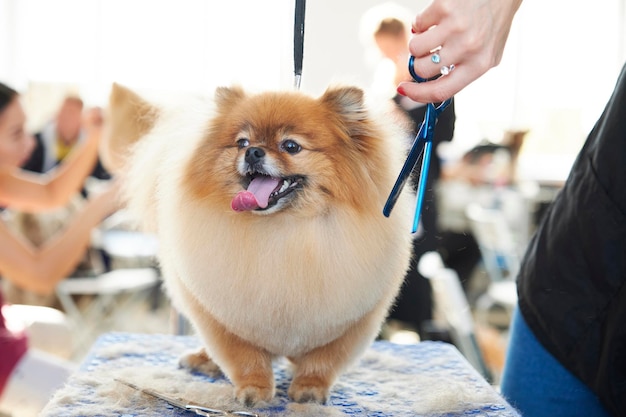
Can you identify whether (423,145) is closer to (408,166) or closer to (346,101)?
(408,166)

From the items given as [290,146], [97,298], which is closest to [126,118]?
[290,146]

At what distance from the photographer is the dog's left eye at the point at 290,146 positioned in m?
0.97

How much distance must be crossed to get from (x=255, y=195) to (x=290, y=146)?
0.09 meters

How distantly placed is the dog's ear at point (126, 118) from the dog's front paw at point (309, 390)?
550 mm

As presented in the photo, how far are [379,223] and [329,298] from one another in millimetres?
134

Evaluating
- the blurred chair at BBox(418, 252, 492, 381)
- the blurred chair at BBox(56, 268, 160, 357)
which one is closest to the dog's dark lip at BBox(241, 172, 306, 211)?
the blurred chair at BBox(418, 252, 492, 381)

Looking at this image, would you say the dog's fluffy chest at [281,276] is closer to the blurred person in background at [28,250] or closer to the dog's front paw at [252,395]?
the dog's front paw at [252,395]

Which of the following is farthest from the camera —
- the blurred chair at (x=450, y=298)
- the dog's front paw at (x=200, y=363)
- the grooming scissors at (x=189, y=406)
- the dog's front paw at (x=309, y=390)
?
the blurred chair at (x=450, y=298)

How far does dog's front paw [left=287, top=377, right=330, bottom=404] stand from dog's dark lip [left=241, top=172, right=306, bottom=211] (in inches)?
11.3

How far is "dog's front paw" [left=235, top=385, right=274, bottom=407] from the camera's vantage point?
3.19 ft

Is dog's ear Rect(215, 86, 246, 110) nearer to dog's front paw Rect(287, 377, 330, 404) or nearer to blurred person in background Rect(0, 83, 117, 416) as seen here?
dog's front paw Rect(287, 377, 330, 404)

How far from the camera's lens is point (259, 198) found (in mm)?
946

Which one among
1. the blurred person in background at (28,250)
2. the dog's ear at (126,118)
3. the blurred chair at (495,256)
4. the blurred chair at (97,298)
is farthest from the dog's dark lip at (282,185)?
the blurred chair at (495,256)

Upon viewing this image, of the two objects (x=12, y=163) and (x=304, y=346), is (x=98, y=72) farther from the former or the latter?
(x=304, y=346)
